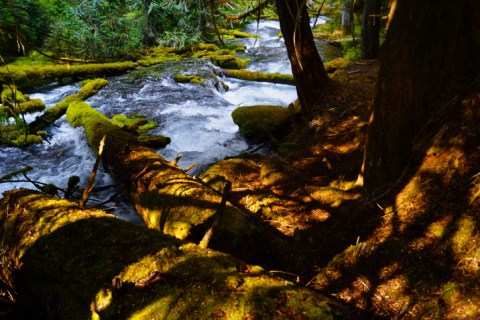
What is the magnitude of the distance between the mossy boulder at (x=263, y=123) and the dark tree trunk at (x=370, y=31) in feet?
10.7

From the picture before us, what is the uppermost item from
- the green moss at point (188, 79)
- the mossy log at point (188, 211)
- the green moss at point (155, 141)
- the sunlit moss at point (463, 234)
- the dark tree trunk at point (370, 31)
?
the dark tree trunk at point (370, 31)

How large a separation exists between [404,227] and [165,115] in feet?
25.0

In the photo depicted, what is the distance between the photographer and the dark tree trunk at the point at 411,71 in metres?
2.21

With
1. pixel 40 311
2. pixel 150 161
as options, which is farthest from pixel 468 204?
pixel 150 161

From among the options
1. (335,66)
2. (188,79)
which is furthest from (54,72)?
(335,66)

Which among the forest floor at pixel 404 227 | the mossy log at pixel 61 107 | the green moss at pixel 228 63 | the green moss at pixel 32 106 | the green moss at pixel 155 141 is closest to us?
the forest floor at pixel 404 227

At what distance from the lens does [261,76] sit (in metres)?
11.2

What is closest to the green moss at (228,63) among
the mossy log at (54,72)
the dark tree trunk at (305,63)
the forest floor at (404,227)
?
the mossy log at (54,72)

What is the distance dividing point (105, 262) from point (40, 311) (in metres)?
0.65

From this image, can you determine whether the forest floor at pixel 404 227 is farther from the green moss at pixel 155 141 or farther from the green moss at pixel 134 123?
the green moss at pixel 134 123

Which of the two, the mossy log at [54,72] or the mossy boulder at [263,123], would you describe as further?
the mossy log at [54,72]

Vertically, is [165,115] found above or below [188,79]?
below

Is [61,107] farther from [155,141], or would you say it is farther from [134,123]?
[155,141]

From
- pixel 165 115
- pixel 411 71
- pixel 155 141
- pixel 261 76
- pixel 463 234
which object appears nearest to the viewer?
pixel 463 234
